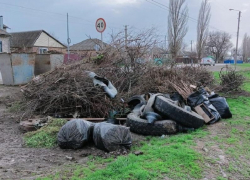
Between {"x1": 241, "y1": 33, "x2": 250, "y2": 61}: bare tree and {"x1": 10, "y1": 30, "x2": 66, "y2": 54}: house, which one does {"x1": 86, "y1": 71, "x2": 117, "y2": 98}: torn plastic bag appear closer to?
{"x1": 10, "y1": 30, "x2": 66, "y2": 54}: house

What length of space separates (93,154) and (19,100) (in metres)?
4.49

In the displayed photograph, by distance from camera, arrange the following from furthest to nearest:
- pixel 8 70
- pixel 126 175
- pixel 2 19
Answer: pixel 2 19 < pixel 8 70 < pixel 126 175

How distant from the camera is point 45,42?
3719 centimetres

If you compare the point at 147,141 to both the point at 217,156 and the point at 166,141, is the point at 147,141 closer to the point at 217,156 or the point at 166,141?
the point at 166,141

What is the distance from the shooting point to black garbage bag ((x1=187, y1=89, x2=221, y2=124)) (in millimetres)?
5972

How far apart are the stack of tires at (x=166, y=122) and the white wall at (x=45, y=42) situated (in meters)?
33.7

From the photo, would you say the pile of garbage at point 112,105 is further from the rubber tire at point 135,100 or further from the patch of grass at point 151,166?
the patch of grass at point 151,166

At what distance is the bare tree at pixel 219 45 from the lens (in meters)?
70.9

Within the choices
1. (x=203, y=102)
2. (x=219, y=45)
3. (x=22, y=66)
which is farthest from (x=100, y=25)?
(x=219, y=45)

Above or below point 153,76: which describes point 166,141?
below

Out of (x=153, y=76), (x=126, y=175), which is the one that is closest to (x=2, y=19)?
(x=153, y=76)

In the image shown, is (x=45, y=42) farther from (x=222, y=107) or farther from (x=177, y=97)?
(x=222, y=107)

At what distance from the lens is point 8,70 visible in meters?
11.8

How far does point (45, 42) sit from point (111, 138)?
3654 centimetres
